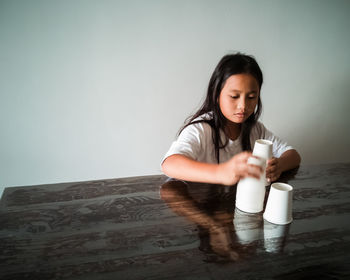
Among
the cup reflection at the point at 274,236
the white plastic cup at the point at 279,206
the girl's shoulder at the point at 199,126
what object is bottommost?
the cup reflection at the point at 274,236

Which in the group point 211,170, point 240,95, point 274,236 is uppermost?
point 240,95

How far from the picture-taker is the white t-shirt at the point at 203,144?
1.08 m

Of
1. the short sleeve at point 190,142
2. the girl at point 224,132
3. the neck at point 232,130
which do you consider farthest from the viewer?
the neck at point 232,130

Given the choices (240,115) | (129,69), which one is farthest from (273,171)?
(129,69)

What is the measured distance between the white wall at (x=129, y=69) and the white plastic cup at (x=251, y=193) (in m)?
1.03

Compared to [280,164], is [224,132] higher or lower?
higher

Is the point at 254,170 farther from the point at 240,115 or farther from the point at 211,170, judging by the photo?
the point at 240,115

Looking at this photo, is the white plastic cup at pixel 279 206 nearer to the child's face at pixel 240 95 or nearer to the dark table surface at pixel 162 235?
the dark table surface at pixel 162 235

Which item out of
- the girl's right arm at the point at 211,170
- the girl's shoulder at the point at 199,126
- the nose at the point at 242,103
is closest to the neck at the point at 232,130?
the girl's shoulder at the point at 199,126

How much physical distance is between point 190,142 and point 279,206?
1.63 feet

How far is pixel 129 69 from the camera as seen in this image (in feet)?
5.13

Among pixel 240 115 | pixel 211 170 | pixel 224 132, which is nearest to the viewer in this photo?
pixel 211 170

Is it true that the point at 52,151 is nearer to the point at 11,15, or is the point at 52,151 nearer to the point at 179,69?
the point at 11,15

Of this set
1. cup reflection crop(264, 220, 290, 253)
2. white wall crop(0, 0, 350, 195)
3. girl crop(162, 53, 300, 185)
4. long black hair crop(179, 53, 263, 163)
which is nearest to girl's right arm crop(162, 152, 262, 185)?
girl crop(162, 53, 300, 185)
